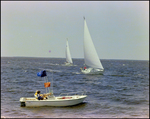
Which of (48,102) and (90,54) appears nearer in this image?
(48,102)

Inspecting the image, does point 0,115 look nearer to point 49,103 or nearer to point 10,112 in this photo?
point 10,112

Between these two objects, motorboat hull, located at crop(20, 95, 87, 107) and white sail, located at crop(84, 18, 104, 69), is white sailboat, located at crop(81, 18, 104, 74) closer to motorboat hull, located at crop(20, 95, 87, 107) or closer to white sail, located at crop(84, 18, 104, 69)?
white sail, located at crop(84, 18, 104, 69)

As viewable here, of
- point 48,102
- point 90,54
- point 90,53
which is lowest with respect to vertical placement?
point 48,102

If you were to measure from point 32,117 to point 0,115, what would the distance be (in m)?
2.90

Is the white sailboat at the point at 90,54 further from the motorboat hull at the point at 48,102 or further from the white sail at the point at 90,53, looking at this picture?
the motorboat hull at the point at 48,102

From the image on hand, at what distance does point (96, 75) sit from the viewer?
191ft

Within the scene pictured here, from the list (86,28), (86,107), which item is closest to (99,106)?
(86,107)

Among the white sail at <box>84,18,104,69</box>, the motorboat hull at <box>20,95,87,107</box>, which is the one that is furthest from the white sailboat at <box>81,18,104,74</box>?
the motorboat hull at <box>20,95,87,107</box>

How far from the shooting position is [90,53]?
5531 cm

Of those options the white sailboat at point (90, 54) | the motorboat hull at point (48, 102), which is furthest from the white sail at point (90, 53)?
the motorboat hull at point (48, 102)

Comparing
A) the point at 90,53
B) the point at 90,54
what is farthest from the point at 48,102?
the point at 90,53

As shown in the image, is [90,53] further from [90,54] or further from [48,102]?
[48,102]

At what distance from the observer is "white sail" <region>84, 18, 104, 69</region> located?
55.0m

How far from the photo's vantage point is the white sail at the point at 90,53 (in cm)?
5500
